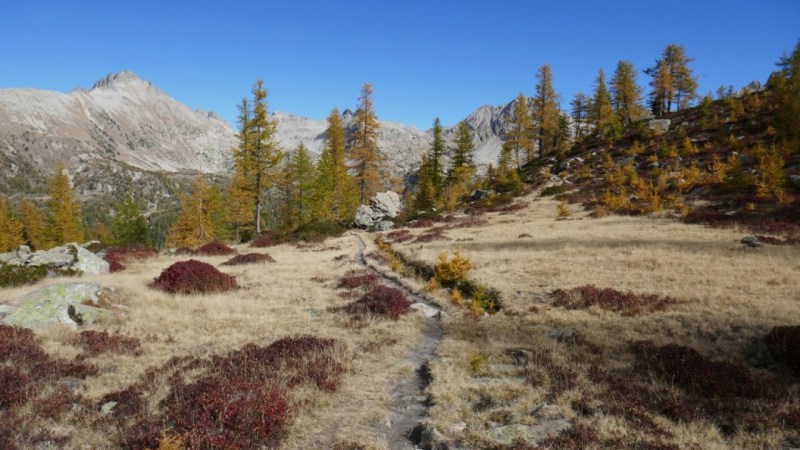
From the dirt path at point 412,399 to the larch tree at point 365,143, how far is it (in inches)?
1580

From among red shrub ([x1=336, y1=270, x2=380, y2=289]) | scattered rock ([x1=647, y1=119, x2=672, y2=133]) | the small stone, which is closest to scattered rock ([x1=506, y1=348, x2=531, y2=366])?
the small stone

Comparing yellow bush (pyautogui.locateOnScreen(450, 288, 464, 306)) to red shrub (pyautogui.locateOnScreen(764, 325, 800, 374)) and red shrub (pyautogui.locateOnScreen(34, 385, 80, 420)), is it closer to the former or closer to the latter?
red shrub (pyautogui.locateOnScreen(764, 325, 800, 374))

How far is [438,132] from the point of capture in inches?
2484

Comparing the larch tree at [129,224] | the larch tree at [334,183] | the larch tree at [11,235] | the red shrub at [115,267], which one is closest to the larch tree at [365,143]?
the larch tree at [334,183]

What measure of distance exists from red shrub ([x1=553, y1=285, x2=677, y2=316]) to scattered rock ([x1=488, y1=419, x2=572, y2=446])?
6.57 metres

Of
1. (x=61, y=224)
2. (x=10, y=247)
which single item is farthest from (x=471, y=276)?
(x=10, y=247)

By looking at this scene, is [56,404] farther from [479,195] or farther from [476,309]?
[479,195]

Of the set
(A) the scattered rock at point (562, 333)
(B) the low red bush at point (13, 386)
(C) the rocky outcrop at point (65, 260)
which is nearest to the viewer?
(B) the low red bush at point (13, 386)

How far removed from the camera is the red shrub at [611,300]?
1195cm

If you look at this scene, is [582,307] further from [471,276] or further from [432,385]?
Result: [432,385]

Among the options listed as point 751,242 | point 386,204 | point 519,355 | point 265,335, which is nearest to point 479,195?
point 386,204

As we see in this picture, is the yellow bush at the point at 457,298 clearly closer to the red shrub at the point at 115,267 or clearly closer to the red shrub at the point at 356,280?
the red shrub at the point at 356,280

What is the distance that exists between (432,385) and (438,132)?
57.7 meters

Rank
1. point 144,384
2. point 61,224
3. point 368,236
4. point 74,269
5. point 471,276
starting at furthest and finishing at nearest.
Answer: point 61,224, point 368,236, point 74,269, point 471,276, point 144,384
